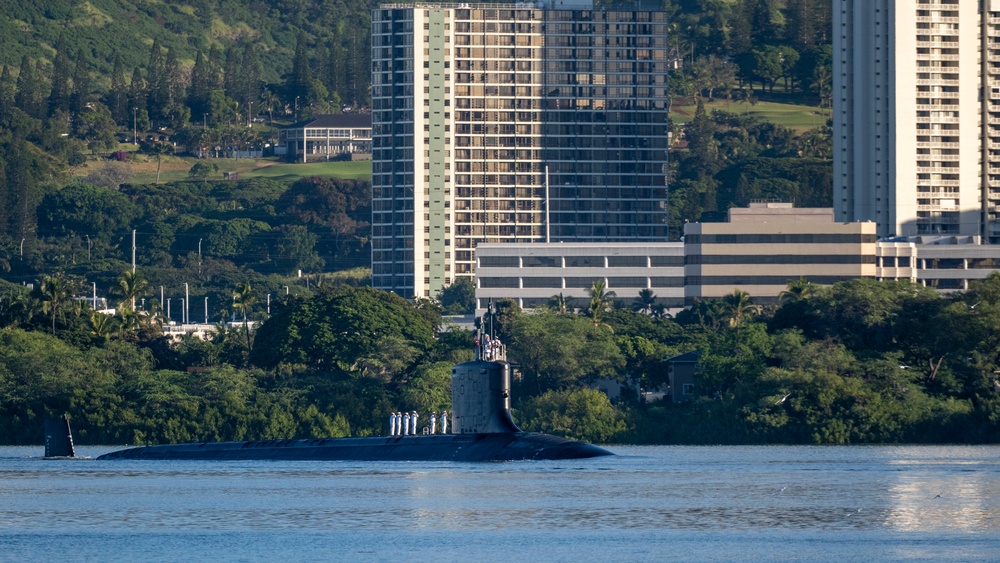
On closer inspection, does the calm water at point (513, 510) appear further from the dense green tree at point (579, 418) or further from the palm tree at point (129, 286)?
the palm tree at point (129, 286)

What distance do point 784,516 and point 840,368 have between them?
5099cm

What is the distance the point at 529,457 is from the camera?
249ft

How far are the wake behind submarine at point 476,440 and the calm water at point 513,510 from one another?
676mm

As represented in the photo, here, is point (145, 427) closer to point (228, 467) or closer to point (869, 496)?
point (228, 467)

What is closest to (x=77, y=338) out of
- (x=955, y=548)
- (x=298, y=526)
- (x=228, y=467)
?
(x=228, y=467)

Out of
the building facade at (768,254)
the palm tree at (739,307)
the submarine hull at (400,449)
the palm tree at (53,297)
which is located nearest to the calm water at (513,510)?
the submarine hull at (400,449)

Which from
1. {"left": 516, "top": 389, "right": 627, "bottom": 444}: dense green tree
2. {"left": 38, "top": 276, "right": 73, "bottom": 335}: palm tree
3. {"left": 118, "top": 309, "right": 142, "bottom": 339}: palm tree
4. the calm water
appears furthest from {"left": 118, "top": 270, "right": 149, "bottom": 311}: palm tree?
the calm water

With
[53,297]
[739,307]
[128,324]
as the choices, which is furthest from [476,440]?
A: [739,307]

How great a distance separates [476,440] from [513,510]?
14.5m

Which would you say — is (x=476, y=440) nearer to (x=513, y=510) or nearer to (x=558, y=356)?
(x=513, y=510)

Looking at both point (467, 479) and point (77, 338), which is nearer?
point (467, 479)

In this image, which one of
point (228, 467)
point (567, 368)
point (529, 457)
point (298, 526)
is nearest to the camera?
point (298, 526)

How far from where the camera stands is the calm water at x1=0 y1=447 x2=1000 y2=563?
50469 mm

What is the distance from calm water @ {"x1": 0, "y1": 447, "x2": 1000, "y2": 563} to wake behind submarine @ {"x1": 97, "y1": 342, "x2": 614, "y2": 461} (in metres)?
0.68
